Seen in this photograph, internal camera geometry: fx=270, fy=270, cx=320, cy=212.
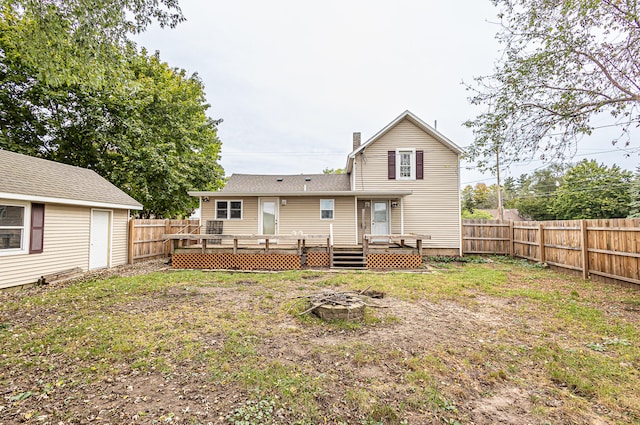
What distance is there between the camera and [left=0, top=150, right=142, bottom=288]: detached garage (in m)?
6.84

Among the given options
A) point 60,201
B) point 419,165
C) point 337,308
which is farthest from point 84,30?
point 419,165

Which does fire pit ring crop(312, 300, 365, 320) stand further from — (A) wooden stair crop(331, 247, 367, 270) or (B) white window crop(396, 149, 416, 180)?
(B) white window crop(396, 149, 416, 180)

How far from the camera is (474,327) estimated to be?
439 centimetres

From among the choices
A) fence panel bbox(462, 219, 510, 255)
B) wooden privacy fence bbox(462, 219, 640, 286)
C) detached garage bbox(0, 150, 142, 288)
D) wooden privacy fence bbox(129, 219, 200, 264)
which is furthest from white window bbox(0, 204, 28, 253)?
fence panel bbox(462, 219, 510, 255)

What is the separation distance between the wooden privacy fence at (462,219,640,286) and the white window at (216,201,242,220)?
10.5m

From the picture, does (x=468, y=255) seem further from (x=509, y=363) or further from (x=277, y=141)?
(x=277, y=141)

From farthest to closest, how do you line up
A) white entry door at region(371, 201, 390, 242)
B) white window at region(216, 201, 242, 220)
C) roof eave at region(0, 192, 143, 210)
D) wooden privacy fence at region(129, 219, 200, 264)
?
white entry door at region(371, 201, 390, 242) < white window at region(216, 201, 242, 220) < wooden privacy fence at region(129, 219, 200, 264) < roof eave at region(0, 192, 143, 210)

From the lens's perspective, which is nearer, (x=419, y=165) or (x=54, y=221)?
(x=54, y=221)

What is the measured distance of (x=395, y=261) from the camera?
9.92 metres

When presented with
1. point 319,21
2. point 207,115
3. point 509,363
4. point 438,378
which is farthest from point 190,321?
point 207,115

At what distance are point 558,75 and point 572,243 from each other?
5.30 meters

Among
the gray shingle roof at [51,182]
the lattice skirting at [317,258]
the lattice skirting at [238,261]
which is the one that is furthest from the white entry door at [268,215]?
the gray shingle roof at [51,182]

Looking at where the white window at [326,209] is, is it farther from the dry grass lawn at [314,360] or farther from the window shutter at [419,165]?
the dry grass lawn at [314,360]

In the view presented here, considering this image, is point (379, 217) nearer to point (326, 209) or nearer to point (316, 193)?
point (326, 209)
